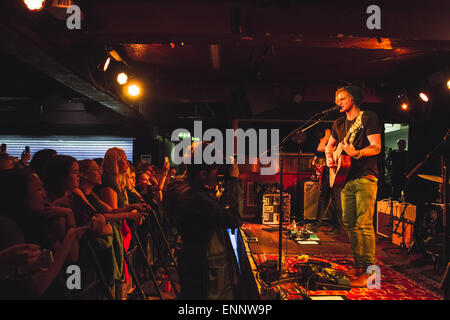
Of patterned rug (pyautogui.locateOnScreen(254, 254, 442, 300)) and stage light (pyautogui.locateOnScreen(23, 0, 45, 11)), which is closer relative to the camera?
stage light (pyautogui.locateOnScreen(23, 0, 45, 11))

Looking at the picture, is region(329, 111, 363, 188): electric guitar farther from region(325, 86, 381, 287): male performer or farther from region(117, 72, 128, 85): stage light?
region(117, 72, 128, 85): stage light

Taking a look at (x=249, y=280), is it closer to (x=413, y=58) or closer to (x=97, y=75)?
(x=97, y=75)

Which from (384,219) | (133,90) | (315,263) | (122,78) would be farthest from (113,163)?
(384,219)

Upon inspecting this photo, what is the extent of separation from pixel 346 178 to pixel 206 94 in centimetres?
479

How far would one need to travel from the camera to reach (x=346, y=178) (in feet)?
10.1

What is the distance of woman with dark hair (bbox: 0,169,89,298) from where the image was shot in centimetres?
144

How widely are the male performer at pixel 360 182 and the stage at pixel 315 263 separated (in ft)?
0.95

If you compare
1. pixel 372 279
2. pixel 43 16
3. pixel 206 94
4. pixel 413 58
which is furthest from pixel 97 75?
pixel 413 58

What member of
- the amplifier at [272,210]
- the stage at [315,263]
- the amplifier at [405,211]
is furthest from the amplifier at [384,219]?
Result: the amplifier at [272,210]

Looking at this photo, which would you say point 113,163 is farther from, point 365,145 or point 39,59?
point 365,145

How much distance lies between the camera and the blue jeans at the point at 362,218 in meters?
2.90

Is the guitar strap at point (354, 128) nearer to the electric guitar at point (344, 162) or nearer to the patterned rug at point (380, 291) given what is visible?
the electric guitar at point (344, 162)

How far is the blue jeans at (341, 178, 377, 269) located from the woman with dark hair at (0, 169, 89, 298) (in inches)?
104

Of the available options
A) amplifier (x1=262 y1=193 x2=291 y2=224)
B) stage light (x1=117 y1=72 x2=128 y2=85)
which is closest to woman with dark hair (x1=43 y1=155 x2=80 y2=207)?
stage light (x1=117 y1=72 x2=128 y2=85)
